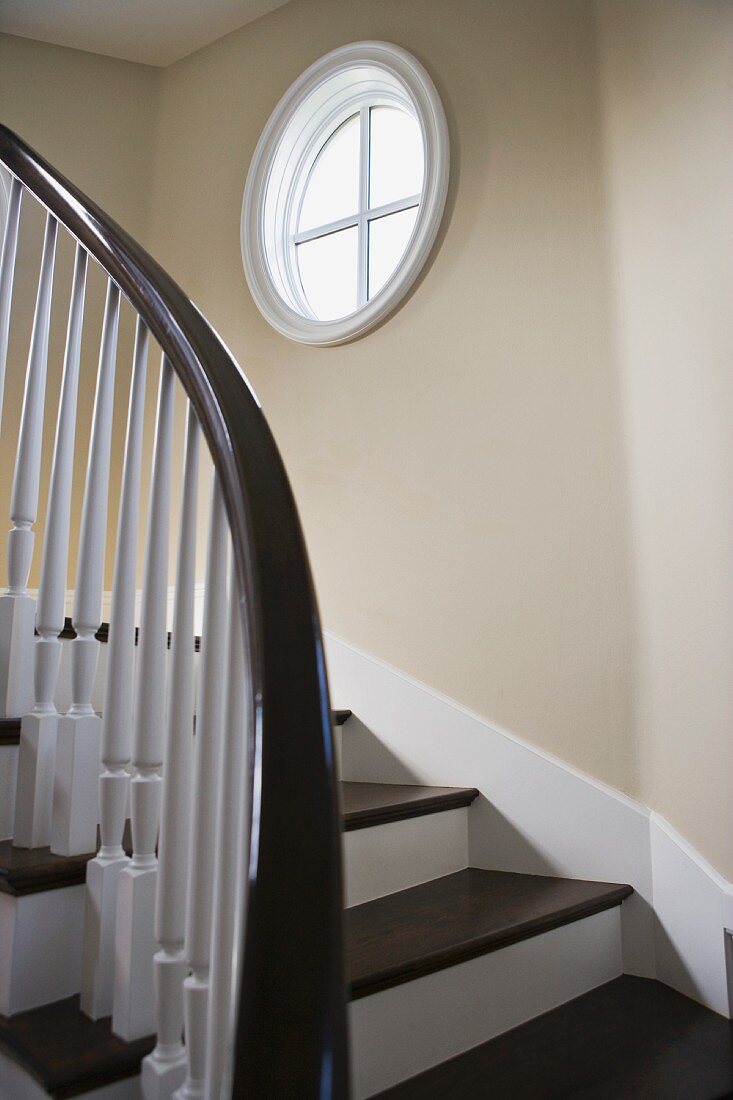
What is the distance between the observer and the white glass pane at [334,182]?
2811 millimetres

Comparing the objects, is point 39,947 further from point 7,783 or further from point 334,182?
point 334,182

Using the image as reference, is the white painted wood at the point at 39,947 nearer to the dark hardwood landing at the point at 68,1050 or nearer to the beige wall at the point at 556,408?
the dark hardwood landing at the point at 68,1050

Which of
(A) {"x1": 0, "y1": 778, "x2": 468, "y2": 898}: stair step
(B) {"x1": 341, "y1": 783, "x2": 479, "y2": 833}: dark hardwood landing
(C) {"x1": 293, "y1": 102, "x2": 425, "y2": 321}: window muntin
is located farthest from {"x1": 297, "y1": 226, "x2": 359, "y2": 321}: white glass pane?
(B) {"x1": 341, "y1": 783, "x2": 479, "y2": 833}: dark hardwood landing

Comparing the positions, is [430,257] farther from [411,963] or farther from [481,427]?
[411,963]

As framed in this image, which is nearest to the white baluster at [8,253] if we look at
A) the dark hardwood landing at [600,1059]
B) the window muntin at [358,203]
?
the window muntin at [358,203]

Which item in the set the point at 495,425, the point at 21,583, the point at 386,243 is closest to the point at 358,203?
the point at 386,243

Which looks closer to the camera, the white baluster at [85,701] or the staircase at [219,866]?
the staircase at [219,866]

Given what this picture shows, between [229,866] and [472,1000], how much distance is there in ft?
2.73

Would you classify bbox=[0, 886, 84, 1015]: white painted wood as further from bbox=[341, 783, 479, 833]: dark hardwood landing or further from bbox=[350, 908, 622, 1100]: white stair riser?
bbox=[341, 783, 479, 833]: dark hardwood landing

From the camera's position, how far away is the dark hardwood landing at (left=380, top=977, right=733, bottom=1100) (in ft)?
4.03

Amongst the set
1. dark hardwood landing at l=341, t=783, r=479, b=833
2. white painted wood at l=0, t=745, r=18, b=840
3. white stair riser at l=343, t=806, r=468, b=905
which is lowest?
white stair riser at l=343, t=806, r=468, b=905

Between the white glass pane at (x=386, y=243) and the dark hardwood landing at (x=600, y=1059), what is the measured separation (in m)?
2.05

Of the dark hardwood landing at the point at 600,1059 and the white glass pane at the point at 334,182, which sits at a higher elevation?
the white glass pane at the point at 334,182

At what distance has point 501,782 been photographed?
198cm
